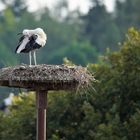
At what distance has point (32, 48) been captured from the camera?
61.7ft

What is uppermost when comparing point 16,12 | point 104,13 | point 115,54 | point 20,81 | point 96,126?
point 16,12

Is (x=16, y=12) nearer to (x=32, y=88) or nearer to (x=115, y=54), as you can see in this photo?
(x=115, y=54)

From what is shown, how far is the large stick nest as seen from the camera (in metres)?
18.0

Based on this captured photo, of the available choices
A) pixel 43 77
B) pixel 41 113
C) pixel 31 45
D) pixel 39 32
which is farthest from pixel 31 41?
pixel 41 113

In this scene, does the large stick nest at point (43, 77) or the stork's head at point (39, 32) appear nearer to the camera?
the large stick nest at point (43, 77)

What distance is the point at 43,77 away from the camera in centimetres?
1794

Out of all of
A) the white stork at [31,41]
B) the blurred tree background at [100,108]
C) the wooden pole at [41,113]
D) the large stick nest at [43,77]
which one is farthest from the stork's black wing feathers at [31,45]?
the blurred tree background at [100,108]

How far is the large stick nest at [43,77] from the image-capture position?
707 inches

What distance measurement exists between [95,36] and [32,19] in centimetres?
953

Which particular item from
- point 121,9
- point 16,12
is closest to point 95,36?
point 121,9

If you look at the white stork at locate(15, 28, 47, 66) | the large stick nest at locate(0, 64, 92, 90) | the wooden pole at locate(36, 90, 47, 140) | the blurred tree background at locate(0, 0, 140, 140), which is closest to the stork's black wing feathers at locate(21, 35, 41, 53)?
the white stork at locate(15, 28, 47, 66)

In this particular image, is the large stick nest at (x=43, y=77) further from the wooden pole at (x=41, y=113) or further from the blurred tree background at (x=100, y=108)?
the blurred tree background at (x=100, y=108)

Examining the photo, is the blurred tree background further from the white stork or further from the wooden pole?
the wooden pole

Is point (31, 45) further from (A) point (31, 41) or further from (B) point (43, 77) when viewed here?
(B) point (43, 77)
